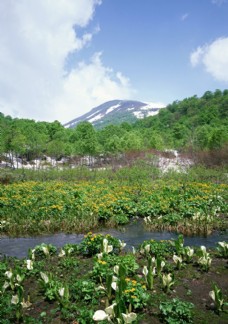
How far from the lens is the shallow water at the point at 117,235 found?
33.2 feet

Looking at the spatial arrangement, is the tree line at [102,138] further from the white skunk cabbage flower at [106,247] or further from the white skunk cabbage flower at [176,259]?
the white skunk cabbage flower at [106,247]

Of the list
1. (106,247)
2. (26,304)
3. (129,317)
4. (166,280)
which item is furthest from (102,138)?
(129,317)

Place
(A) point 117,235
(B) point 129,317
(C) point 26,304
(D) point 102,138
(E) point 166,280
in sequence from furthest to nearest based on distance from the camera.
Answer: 1. (D) point 102,138
2. (A) point 117,235
3. (E) point 166,280
4. (C) point 26,304
5. (B) point 129,317

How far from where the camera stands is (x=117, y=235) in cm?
1153

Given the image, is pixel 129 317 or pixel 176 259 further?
pixel 176 259

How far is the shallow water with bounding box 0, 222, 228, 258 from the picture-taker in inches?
398

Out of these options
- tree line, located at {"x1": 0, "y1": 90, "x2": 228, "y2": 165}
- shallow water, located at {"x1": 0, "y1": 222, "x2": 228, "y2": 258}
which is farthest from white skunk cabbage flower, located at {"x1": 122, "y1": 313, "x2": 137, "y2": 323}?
tree line, located at {"x1": 0, "y1": 90, "x2": 228, "y2": 165}

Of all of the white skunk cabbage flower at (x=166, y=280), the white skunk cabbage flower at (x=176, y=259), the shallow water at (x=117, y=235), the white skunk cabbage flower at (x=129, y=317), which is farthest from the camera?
the shallow water at (x=117, y=235)

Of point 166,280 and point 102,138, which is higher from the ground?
point 102,138

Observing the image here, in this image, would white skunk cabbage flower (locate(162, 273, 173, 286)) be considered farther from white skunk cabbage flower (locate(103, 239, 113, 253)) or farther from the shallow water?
the shallow water

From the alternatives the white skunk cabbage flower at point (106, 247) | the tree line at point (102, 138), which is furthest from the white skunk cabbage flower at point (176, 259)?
the tree line at point (102, 138)

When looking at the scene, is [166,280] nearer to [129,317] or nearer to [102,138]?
[129,317]

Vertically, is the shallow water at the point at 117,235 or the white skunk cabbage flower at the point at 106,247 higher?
the white skunk cabbage flower at the point at 106,247

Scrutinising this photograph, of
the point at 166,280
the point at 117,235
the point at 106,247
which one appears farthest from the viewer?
the point at 117,235
